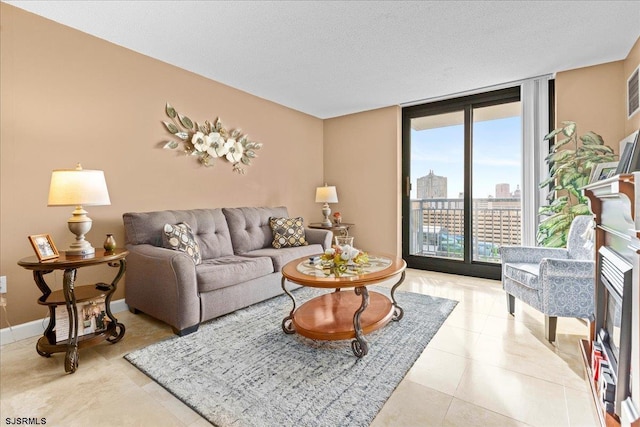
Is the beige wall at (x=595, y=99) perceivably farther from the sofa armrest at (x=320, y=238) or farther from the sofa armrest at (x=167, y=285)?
the sofa armrest at (x=167, y=285)

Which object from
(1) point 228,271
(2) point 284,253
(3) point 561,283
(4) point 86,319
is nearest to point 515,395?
(3) point 561,283

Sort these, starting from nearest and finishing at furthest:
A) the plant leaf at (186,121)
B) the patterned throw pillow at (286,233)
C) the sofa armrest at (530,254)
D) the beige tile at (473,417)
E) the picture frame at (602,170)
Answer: the beige tile at (473,417) < the picture frame at (602,170) < the sofa armrest at (530,254) < the plant leaf at (186,121) < the patterned throw pillow at (286,233)

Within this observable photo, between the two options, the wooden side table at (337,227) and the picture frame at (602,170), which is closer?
the picture frame at (602,170)

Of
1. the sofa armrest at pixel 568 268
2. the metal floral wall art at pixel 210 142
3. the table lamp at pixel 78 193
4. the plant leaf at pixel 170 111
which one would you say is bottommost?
the sofa armrest at pixel 568 268

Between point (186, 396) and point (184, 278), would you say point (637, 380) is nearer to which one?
point (186, 396)

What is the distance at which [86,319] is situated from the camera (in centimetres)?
206

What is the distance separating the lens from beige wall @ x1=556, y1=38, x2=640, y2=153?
298 cm

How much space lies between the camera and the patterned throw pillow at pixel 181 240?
257cm

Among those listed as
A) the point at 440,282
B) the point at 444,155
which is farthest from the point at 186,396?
the point at 444,155

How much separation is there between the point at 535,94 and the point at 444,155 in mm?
1234

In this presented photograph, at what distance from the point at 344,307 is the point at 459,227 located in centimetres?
268

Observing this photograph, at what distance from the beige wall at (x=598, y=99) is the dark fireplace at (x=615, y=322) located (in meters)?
2.23

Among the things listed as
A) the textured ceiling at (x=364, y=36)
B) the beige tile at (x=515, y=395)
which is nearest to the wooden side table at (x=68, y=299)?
the textured ceiling at (x=364, y=36)

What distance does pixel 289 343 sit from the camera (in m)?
2.14
